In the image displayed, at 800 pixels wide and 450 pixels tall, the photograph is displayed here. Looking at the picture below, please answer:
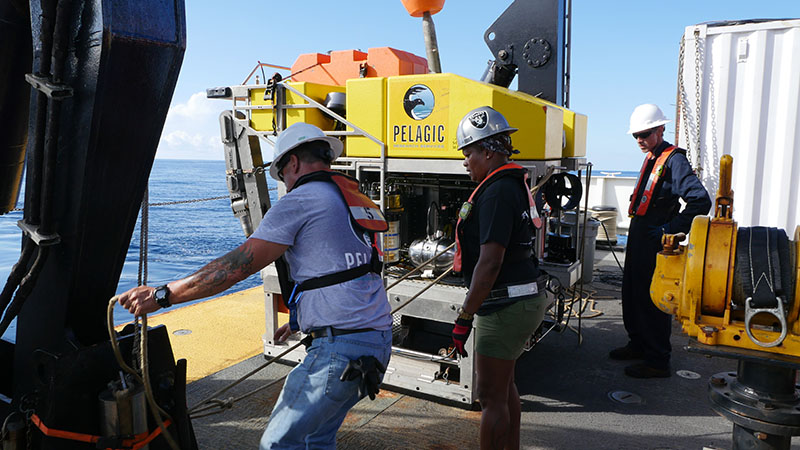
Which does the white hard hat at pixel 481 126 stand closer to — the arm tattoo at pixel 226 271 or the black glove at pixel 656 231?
the arm tattoo at pixel 226 271

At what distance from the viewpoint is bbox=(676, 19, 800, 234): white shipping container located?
5.61 m

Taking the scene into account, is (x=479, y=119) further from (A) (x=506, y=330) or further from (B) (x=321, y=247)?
(B) (x=321, y=247)

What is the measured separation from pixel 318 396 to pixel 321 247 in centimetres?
61

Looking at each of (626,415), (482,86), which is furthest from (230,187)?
(626,415)

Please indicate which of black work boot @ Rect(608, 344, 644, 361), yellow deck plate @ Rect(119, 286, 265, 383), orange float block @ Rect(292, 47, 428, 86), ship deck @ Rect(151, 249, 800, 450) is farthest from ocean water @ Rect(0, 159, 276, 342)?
black work boot @ Rect(608, 344, 644, 361)

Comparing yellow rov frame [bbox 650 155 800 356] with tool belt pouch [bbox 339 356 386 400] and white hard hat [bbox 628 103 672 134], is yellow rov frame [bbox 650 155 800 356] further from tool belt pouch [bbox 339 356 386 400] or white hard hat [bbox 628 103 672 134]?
white hard hat [bbox 628 103 672 134]

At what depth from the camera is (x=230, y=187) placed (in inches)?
195

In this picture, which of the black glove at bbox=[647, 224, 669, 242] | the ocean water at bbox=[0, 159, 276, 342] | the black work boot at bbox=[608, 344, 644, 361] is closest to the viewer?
the black glove at bbox=[647, 224, 669, 242]

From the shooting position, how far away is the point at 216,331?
18.9ft

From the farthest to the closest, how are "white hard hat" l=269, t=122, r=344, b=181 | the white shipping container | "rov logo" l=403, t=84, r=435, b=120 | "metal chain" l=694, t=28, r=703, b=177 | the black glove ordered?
"metal chain" l=694, t=28, r=703, b=177, the white shipping container, the black glove, "rov logo" l=403, t=84, r=435, b=120, "white hard hat" l=269, t=122, r=344, b=181

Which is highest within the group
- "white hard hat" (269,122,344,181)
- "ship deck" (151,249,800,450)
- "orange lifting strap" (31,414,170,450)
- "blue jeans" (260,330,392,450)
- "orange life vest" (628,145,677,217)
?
"white hard hat" (269,122,344,181)

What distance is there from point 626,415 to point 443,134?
2.45 metres

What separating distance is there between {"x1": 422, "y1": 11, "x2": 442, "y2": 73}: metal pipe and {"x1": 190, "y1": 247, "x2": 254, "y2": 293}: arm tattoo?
3.02 m

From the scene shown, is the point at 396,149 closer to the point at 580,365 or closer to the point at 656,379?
the point at 580,365
